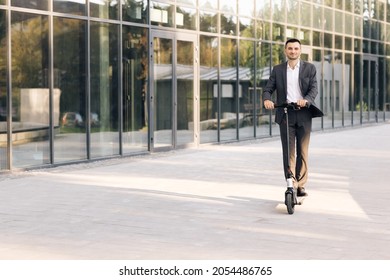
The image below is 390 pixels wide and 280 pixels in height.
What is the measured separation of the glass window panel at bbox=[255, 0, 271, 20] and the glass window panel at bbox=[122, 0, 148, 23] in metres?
6.14

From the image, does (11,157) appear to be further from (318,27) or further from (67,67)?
(318,27)

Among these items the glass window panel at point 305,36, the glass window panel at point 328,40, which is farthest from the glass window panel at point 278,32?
the glass window panel at point 328,40

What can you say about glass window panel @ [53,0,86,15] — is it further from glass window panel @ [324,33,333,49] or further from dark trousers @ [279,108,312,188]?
glass window panel @ [324,33,333,49]

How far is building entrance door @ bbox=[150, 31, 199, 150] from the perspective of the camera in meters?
18.8

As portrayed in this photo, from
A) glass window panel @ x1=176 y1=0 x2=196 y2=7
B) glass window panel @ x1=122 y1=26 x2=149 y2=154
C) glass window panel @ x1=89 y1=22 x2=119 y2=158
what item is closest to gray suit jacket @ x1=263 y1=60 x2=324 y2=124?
glass window panel @ x1=89 y1=22 x2=119 y2=158

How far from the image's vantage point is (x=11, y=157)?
14367 millimetres

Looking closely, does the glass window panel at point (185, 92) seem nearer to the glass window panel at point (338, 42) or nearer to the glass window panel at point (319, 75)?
the glass window panel at point (319, 75)

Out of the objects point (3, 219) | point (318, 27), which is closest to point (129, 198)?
point (3, 219)

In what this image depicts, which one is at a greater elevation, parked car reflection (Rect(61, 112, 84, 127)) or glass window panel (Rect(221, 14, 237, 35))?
glass window panel (Rect(221, 14, 237, 35))

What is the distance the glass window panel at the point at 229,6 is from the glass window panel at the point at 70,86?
6380mm

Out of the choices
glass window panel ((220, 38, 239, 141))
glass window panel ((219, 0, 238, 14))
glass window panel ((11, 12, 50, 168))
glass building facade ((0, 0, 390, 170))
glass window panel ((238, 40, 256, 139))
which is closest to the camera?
glass window panel ((11, 12, 50, 168))

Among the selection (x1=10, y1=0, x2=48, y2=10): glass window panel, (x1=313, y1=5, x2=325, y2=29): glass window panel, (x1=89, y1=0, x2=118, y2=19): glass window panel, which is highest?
(x1=313, y1=5, x2=325, y2=29): glass window panel

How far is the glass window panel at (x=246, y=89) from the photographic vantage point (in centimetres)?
2275

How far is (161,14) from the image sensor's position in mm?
18844
